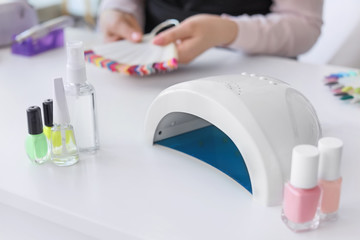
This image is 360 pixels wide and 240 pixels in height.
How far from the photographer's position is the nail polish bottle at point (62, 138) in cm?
52

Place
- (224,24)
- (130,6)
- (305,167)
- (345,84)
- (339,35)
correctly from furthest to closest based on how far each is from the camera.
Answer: (339,35) < (130,6) < (224,24) < (345,84) < (305,167)

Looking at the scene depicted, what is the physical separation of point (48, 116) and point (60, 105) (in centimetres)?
2

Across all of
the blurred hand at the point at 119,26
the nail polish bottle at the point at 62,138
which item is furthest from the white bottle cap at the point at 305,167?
the blurred hand at the point at 119,26

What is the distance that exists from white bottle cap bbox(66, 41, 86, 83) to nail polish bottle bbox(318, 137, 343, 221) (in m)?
0.27

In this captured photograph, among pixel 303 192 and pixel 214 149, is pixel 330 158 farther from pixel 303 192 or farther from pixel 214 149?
Answer: pixel 214 149

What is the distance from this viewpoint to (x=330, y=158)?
0.41 m

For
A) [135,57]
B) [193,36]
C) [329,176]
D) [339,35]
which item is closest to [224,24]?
[193,36]

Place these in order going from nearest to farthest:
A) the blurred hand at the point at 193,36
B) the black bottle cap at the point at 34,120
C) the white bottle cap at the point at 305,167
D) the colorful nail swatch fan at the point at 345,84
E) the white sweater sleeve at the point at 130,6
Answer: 1. the white bottle cap at the point at 305,167
2. the black bottle cap at the point at 34,120
3. the colorful nail swatch fan at the point at 345,84
4. the blurred hand at the point at 193,36
5. the white sweater sleeve at the point at 130,6

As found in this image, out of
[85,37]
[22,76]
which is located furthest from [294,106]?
[85,37]

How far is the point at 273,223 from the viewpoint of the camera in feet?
A: 1.43

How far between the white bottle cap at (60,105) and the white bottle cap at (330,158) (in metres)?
0.27

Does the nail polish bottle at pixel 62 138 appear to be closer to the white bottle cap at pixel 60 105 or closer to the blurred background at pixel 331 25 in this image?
the white bottle cap at pixel 60 105

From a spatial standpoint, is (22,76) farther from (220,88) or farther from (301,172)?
(301,172)

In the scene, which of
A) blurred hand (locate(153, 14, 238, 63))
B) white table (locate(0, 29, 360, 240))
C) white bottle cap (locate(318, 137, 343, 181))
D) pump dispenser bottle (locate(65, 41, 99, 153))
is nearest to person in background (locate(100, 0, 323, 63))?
blurred hand (locate(153, 14, 238, 63))
